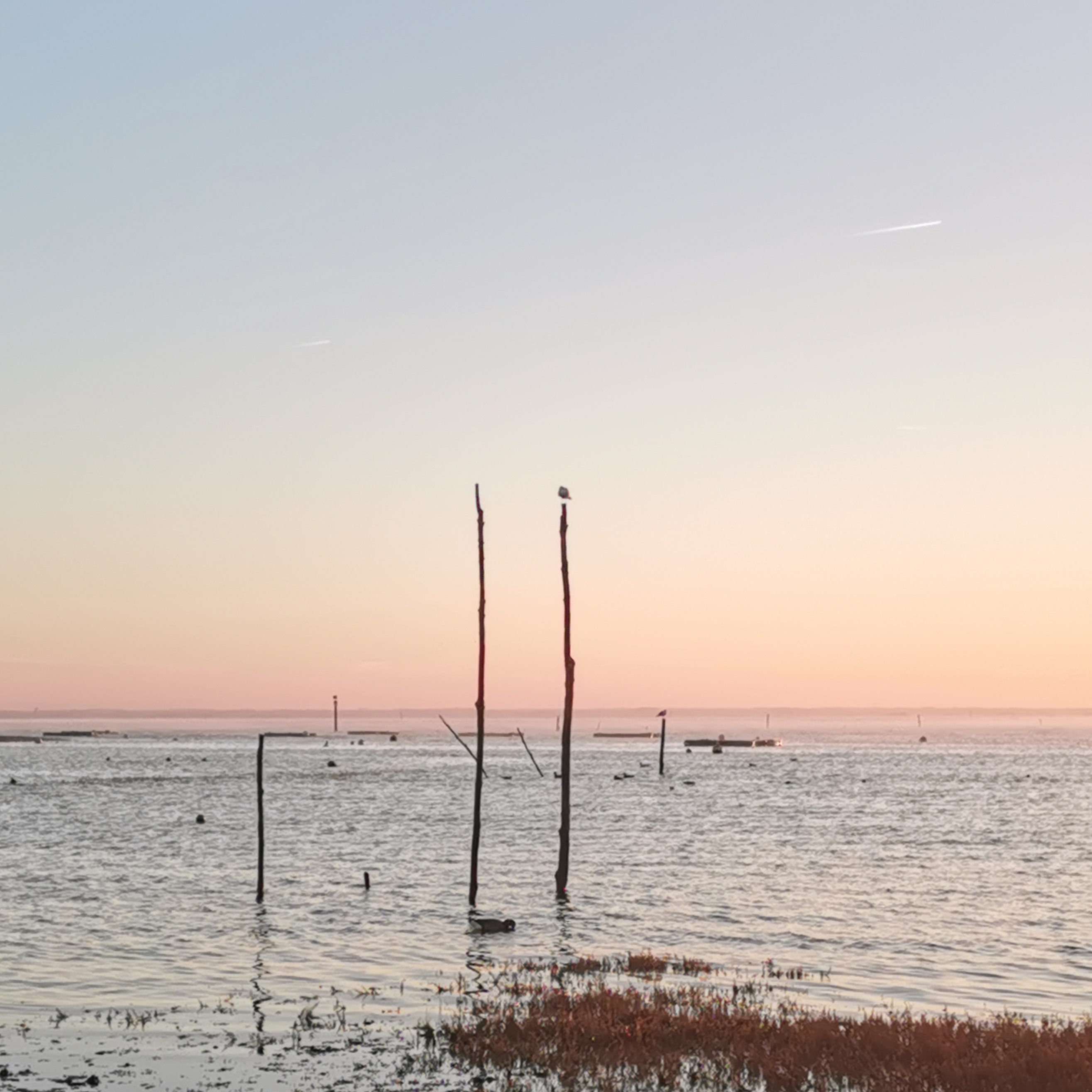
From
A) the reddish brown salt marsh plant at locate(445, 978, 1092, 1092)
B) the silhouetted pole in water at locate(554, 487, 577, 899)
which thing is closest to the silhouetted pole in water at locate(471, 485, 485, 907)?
the silhouetted pole in water at locate(554, 487, 577, 899)

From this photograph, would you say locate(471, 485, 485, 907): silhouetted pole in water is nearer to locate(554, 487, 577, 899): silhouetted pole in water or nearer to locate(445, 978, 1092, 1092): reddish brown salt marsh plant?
locate(554, 487, 577, 899): silhouetted pole in water

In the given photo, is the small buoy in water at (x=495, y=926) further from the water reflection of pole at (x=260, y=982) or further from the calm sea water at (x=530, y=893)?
the water reflection of pole at (x=260, y=982)

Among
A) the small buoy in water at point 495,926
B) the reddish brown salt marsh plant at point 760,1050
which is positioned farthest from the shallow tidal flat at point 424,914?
the reddish brown salt marsh plant at point 760,1050

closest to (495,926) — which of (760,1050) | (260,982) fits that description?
(260,982)

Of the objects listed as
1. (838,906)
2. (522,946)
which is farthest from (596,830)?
(522,946)

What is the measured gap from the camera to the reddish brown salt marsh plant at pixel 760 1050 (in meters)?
16.2

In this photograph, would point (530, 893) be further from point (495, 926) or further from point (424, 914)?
point (495, 926)

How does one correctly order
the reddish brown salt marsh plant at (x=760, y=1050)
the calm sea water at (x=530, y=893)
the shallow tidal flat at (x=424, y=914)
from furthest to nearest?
the calm sea water at (x=530, y=893) → the shallow tidal flat at (x=424, y=914) → the reddish brown salt marsh plant at (x=760, y=1050)

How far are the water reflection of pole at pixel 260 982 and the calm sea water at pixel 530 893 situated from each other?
16 centimetres

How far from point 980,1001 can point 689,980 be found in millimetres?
5855

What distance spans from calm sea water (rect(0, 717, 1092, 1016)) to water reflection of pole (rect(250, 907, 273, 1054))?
16cm

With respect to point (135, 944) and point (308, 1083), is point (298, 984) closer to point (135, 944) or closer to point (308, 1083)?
point (135, 944)

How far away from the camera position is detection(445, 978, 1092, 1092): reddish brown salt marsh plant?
16234mm

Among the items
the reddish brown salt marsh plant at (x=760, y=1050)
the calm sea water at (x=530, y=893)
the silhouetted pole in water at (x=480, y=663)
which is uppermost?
the silhouetted pole in water at (x=480, y=663)
